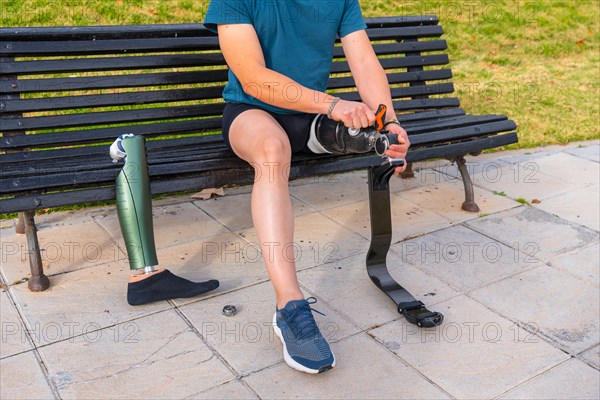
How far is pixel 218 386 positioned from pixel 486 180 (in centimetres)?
280

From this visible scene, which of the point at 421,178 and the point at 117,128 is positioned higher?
the point at 117,128

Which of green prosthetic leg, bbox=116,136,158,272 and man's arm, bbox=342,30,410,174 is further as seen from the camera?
man's arm, bbox=342,30,410,174

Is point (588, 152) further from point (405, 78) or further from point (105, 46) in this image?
point (105, 46)

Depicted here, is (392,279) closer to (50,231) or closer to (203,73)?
(203,73)

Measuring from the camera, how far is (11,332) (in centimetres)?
289

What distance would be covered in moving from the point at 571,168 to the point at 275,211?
3028 mm

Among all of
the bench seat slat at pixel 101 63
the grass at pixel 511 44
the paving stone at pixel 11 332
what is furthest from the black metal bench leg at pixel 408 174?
the paving stone at pixel 11 332

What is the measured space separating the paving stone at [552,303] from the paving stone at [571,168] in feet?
4.94

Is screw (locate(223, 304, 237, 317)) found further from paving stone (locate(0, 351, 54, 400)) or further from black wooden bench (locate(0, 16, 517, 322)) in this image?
paving stone (locate(0, 351, 54, 400))

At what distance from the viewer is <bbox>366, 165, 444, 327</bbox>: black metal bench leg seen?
9.73 feet

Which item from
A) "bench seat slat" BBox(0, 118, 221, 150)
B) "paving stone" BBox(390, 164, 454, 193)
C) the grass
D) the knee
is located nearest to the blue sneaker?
the knee

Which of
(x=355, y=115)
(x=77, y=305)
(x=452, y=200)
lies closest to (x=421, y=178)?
(x=452, y=200)

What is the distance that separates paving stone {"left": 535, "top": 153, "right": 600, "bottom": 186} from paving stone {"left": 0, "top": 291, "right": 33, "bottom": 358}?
139 inches

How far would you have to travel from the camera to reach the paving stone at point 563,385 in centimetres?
256
